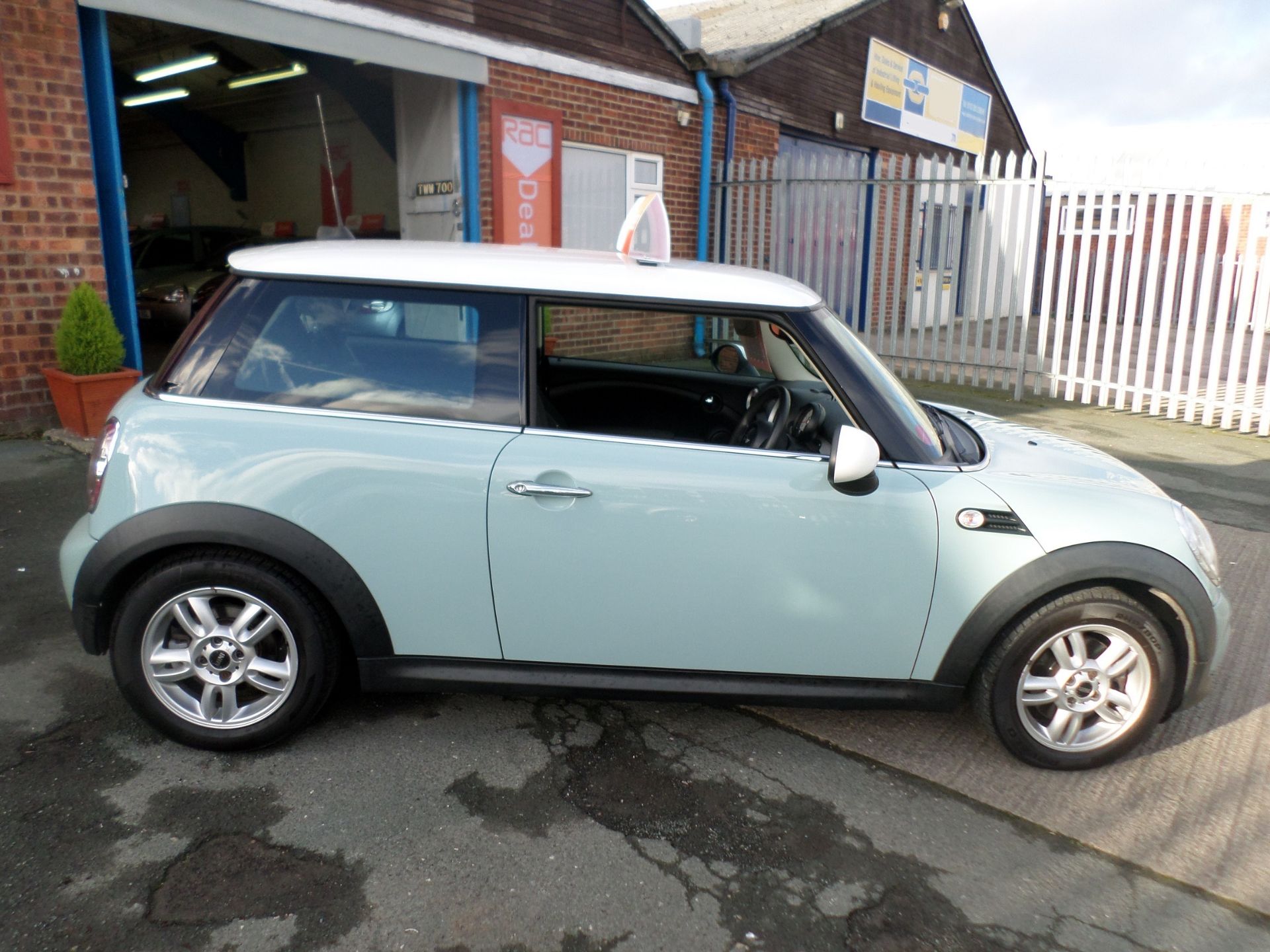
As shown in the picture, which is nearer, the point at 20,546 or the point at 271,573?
the point at 271,573

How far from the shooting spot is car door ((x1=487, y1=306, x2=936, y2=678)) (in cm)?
281

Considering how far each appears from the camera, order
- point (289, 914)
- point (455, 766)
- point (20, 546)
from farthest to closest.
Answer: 1. point (20, 546)
2. point (455, 766)
3. point (289, 914)

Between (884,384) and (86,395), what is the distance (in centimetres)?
582

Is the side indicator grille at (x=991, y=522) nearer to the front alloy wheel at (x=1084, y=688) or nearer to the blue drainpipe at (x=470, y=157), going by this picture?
the front alloy wheel at (x=1084, y=688)

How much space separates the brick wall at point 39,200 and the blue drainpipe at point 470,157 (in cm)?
356

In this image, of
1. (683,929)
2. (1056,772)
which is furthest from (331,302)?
(1056,772)

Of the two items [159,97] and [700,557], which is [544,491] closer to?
[700,557]

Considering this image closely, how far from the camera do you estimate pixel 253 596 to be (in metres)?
2.89

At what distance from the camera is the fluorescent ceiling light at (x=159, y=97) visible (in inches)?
595

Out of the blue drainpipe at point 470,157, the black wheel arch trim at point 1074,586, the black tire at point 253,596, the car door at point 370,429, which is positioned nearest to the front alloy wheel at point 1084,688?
the black wheel arch trim at point 1074,586

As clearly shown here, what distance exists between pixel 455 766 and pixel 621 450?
115 centimetres

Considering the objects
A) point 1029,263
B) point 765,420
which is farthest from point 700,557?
point 1029,263

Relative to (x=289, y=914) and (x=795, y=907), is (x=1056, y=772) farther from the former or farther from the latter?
(x=289, y=914)

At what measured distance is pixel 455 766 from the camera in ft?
9.99
